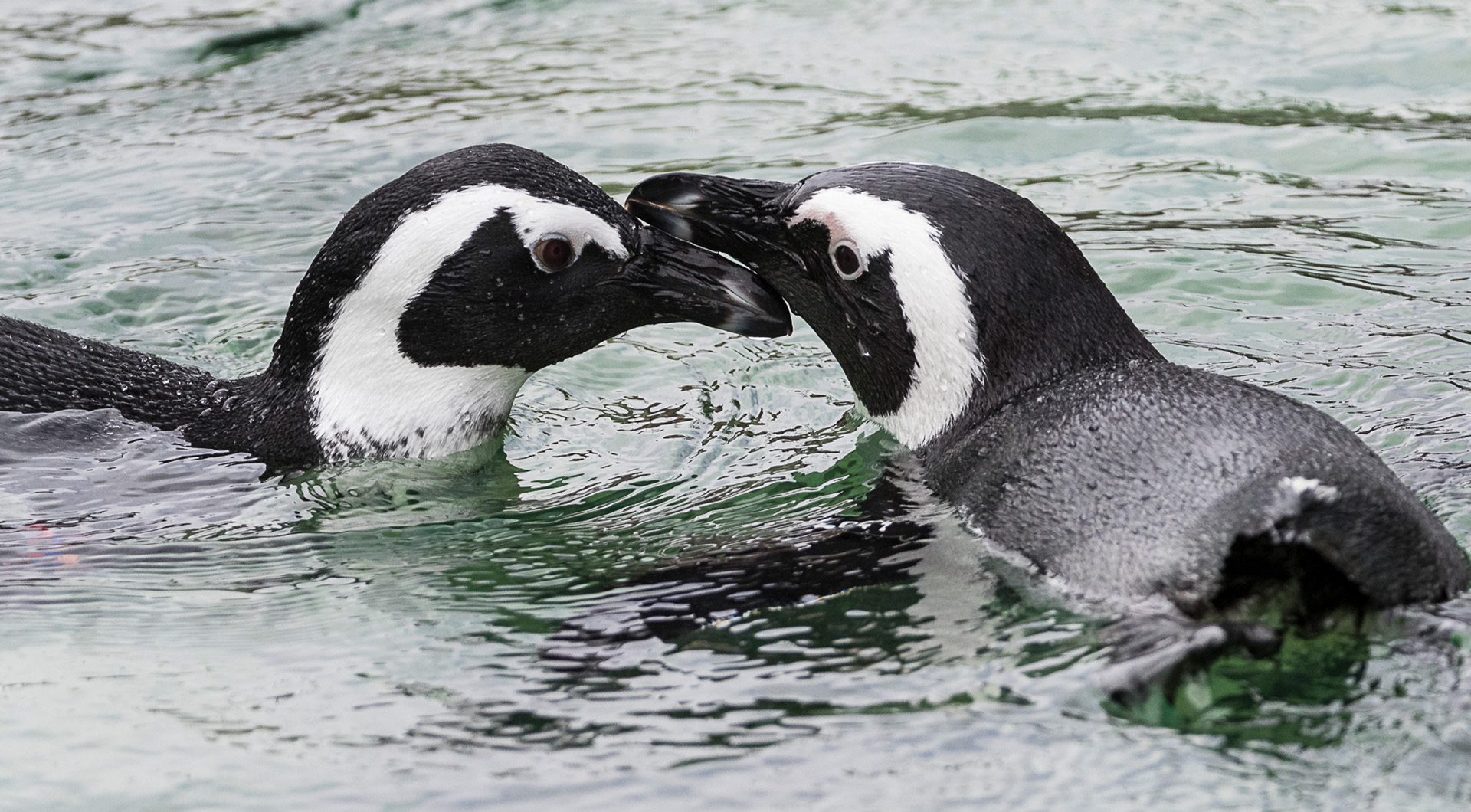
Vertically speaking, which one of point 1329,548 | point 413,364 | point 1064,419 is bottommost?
point 1329,548

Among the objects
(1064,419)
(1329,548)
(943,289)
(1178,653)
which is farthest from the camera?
(943,289)

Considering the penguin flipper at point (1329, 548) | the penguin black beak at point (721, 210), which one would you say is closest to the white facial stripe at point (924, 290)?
the penguin black beak at point (721, 210)

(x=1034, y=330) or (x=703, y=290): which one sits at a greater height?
(x=703, y=290)

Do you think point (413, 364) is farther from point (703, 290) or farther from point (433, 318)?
point (703, 290)

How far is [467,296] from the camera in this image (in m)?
5.09

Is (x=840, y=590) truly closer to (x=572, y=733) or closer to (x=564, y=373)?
(x=572, y=733)

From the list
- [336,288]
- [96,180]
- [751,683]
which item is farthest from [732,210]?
[96,180]

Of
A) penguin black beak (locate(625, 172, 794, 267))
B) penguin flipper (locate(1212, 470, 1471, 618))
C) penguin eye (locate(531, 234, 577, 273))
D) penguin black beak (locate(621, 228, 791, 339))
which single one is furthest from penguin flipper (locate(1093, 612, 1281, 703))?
penguin eye (locate(531, 234, 577, 273))

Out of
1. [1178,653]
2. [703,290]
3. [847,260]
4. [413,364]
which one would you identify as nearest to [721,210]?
[703,290]

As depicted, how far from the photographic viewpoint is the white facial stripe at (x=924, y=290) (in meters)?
4.75

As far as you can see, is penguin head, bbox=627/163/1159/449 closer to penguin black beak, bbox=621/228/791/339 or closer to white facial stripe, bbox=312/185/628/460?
penguin black beak, bbox=621/228/791/339

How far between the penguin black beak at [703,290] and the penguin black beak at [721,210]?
11 cm

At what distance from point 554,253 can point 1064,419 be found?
1633mm

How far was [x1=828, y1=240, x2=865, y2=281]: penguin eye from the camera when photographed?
4910 millimetres
